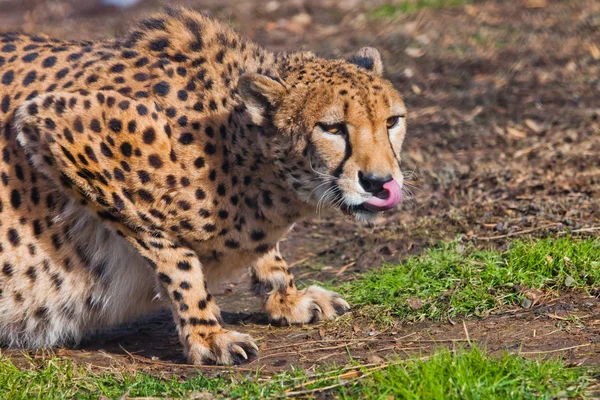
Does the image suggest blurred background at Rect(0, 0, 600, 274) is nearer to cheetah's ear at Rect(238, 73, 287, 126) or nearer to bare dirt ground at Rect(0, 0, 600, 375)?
bare dirt ground at Rect(0, 0, 600, 375)

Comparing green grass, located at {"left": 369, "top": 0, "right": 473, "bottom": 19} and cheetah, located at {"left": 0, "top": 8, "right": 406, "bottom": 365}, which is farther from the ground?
green grass, located at {"left": 369, "top": 0, "right": 473, "bottom": 19}

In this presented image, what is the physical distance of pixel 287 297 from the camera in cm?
523

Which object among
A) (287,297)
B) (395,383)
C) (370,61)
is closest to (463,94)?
(370,61)

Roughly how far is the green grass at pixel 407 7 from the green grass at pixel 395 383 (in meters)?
7.73

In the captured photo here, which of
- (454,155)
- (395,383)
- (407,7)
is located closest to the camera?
(395,383)

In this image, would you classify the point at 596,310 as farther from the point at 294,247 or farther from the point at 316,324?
the point at 294,247

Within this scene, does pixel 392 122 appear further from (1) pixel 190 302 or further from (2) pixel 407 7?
(2) pixel 407 7

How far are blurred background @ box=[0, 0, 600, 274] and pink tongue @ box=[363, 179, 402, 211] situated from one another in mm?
1177

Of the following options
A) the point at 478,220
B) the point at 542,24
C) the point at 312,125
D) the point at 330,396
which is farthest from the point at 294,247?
the point at 542,24

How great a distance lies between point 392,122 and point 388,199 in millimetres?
429

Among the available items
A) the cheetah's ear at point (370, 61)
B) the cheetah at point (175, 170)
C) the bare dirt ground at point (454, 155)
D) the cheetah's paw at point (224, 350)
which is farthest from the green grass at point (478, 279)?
the cheetah's ear at point (370, 61)

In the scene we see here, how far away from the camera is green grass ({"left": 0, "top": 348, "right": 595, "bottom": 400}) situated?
3725 millimetres

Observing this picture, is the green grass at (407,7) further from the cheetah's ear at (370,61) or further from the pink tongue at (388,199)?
the pink tongue at (388,199)

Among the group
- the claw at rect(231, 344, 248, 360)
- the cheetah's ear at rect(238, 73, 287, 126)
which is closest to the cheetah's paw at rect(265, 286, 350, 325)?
the claw at rect(231, 344, 248, 360)
